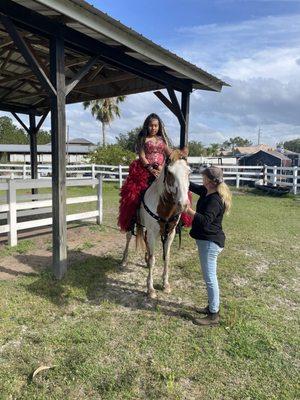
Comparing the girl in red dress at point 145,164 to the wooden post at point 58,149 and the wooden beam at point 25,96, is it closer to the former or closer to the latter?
the wooden post at point 58,149

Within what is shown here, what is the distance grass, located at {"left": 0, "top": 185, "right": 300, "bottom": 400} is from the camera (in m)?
2.71

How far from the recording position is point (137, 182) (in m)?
4.97

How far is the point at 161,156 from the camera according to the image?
4902 mm

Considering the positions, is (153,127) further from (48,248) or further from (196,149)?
(196,149)

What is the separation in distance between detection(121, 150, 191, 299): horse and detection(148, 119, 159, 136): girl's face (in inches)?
32.2

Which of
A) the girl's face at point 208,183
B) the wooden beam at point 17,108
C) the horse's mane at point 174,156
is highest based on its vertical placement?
the wooden beam at point 17,108

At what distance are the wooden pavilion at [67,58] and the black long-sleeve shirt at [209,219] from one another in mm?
2130

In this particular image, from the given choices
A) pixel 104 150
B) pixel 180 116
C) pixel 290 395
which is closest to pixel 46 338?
pixel 290 395

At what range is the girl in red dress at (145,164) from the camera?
4.80 m

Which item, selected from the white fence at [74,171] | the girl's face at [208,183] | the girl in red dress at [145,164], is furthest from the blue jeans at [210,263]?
the white fence at [74,171]

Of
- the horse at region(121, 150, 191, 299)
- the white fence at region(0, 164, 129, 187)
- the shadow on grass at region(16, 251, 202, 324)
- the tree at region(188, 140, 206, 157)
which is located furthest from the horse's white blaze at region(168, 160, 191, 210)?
the tree at region(188, 140, 206, 157)

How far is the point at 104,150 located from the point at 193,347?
2275 centimetres

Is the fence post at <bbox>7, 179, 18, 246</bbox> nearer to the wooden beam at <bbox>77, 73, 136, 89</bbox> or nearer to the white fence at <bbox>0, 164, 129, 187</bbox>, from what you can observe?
the wooden beam at <bbox>77, 73, 136, 89</bbox>

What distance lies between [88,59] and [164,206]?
382 cm
